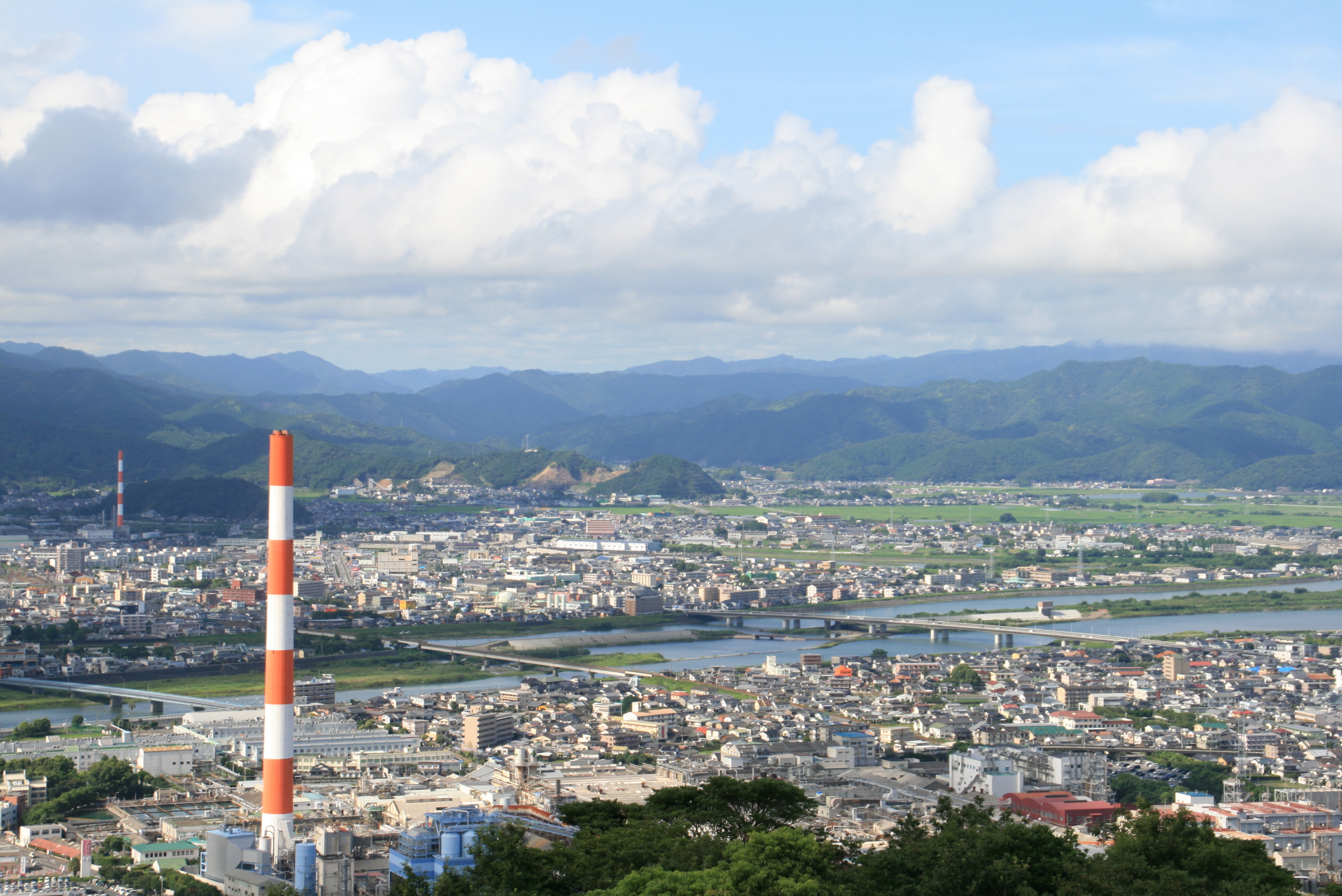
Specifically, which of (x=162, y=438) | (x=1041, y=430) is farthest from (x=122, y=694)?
(x=1041, y=430)

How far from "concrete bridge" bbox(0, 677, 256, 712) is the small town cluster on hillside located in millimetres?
144

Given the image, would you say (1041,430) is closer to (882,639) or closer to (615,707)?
(882,639)

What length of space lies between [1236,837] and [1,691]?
2272cm

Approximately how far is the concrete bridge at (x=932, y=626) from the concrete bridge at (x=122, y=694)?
55.9 feet

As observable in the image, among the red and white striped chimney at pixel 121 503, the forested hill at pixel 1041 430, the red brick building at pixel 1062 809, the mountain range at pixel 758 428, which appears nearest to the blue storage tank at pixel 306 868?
the red brick building at pixel 1062 809

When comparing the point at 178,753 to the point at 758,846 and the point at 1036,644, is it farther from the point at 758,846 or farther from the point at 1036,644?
the point at 1036,644

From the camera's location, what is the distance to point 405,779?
763 inches

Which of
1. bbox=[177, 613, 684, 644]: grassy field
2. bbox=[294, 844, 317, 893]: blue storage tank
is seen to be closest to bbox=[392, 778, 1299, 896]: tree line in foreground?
bbox=[294, 844, 317, 893]: blue storage tank

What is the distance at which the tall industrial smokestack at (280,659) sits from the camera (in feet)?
48.5

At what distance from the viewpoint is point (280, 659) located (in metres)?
15.2

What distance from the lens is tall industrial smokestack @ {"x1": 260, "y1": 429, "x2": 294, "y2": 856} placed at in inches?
582

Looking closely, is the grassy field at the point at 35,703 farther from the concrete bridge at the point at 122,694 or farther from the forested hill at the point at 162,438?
the forested hill at the point at 162,438

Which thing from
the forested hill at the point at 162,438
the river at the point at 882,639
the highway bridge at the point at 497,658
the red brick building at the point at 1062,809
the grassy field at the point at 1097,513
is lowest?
the river at the point at 882,639

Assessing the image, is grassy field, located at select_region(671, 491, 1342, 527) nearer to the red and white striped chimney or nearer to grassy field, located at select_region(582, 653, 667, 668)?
the red and white striped chimney
